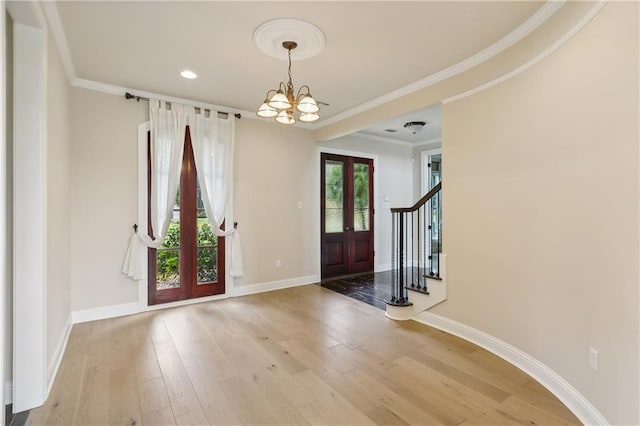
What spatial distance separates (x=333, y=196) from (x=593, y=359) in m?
4.29

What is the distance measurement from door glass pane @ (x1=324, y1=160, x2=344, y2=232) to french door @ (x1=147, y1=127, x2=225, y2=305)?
6.92 ft

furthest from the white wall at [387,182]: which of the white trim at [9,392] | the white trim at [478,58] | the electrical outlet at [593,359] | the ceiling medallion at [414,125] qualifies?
the white trim at [9,392]

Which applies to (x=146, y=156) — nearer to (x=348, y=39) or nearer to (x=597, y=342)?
(x=348, y=39)

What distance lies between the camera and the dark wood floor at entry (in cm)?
448

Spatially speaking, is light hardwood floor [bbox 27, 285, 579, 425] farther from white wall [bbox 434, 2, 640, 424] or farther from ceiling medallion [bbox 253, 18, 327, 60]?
ceiling medallion [bbox 253, 18, 327, 60]

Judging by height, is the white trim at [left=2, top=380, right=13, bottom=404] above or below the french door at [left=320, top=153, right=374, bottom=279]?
below

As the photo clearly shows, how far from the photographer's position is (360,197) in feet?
20.1

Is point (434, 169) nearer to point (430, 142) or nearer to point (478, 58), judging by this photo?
point (430, 142)

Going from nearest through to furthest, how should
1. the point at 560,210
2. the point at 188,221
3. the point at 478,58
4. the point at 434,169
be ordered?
1. the point at 560,210
2. the point at 478,58
3. the point at 188,221
4. the point at 434,169

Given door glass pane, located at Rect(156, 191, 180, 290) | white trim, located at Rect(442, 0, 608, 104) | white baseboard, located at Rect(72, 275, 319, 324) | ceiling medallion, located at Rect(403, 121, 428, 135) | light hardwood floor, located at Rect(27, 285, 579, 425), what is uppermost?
ceiling medallion, located at Rect(403, 121, 428, 135)

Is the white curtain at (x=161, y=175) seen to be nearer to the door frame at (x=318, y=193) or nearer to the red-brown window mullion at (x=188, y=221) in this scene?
the red-brown window mullion at (x=188, y=221)

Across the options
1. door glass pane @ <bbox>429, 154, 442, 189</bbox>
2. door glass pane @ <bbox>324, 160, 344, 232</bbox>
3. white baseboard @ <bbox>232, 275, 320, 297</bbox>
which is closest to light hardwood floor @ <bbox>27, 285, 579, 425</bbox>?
white baseboard @ <bbox>232, 275, 320, 297</bbox>

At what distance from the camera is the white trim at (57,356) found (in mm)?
2291

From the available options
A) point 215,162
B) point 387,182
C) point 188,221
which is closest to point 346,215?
point 387,182
